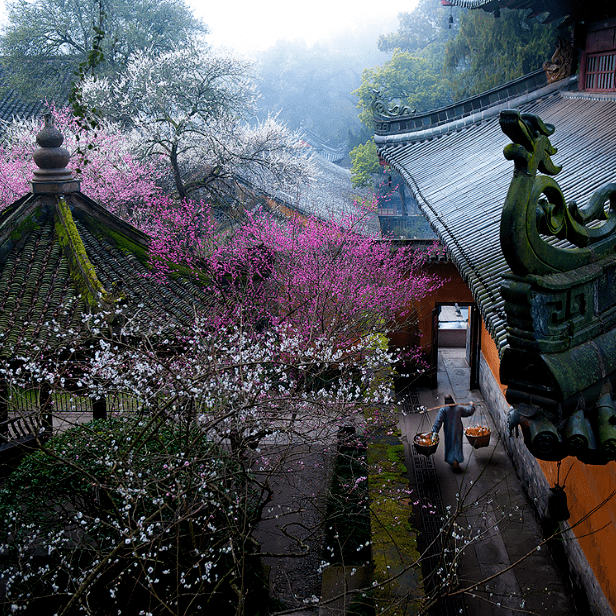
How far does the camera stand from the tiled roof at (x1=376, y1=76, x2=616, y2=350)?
637 centimetres

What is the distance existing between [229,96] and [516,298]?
19947mm

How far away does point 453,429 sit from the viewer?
9883mm

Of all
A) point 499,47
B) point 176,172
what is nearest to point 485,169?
point 176,172

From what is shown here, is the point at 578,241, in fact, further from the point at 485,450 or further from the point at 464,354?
the point at 464,354

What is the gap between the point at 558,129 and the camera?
9.17m

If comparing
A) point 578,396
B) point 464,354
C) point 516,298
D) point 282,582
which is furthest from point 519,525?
point 464,354

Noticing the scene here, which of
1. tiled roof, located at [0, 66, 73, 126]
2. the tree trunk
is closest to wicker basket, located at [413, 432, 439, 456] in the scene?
the tree trunk

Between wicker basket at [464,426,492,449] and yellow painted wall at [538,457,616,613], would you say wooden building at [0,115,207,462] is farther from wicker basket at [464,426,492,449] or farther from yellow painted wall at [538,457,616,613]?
wicker basket at [464,426,492,449]

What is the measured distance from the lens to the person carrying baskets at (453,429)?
9.84m

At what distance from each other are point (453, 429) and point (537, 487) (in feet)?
5.68

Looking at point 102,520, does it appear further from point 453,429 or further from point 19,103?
point 19,103

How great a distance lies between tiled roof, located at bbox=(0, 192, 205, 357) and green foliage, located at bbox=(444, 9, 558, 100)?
1519 centimetres

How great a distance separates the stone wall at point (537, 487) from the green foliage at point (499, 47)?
1081cm

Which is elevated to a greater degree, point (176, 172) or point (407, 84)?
point (407, 84)
